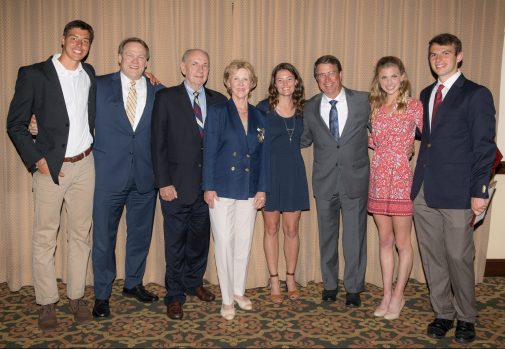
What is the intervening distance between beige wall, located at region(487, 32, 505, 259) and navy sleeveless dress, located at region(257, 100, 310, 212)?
84.1 inches

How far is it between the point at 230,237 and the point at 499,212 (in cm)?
282

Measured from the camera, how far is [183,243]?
3562 mm

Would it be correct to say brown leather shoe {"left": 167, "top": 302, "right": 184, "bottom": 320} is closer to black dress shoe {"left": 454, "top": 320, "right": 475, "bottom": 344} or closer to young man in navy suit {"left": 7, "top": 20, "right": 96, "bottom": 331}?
young man in navy suit {"left": 7, "top": 20, "right": 96, "bottom": 331}

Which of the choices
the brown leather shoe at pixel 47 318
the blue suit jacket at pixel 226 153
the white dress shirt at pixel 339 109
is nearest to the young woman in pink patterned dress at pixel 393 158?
the white dress shirt at pixel 339 109

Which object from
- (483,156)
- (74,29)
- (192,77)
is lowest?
(483,156)

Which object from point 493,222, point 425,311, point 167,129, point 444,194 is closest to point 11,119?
point 167,129

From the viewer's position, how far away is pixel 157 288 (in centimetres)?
414

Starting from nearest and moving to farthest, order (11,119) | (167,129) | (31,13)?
(11,119) → (167,129) → (31,13)

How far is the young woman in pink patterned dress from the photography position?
3.36 metres

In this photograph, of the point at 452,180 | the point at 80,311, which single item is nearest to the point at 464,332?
the point at 452,180

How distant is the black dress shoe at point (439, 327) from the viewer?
3161mm

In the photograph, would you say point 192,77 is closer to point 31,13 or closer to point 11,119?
point 11,119

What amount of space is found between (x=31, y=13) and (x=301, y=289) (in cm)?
349

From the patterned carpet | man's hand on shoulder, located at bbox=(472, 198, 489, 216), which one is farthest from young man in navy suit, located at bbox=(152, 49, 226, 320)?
man's hand on shoulder, located at bbox=(472, 198, 489, 216)
